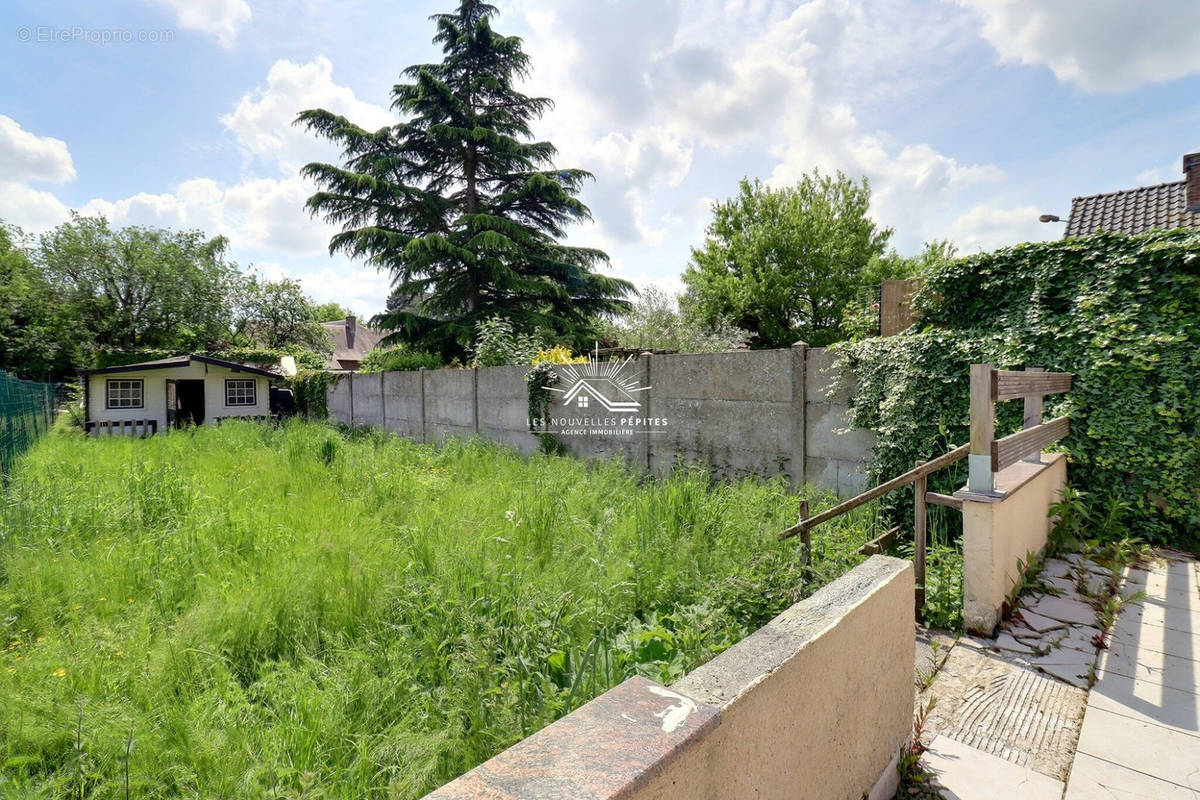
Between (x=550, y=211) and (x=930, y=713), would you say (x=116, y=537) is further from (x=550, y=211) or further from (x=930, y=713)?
(x=550, y=211)

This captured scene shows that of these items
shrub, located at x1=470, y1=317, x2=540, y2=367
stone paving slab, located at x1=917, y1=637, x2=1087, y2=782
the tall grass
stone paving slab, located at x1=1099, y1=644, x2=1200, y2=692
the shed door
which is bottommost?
stone paving slab, located at x1=917, y1=637, x2=1087, y2=782

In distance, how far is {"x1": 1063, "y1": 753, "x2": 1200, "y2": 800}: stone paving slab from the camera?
1673 millimetres

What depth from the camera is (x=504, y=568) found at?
3029 millimetres

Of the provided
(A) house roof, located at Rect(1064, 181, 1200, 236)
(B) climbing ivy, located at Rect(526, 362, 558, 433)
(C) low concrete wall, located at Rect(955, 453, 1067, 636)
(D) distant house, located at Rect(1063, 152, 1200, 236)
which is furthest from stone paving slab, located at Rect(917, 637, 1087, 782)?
(A) house roof, located at Rect(1064, 181, 1200, 236)

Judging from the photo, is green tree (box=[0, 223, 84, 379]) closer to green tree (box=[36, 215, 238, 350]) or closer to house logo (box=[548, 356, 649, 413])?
green tree (box=[36, 215, 238, 350])

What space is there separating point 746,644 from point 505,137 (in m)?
16.8

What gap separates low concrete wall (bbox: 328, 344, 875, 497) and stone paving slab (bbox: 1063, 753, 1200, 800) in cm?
270

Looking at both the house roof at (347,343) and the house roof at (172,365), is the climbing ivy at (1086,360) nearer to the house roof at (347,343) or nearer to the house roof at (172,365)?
the house roof at (172,365)

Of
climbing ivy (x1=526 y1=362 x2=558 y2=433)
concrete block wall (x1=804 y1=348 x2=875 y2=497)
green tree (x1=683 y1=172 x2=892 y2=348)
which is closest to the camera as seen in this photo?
concrete block wall (x1=804 y1=348 x2=875 y2=497)

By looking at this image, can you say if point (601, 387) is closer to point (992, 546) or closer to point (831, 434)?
point (831, 434)

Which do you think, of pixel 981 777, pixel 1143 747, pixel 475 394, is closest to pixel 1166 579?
pixel 1143 747

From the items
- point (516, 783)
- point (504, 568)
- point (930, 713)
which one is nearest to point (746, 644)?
point (516, 783)

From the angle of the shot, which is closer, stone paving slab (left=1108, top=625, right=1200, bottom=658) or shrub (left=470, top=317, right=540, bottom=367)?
stone paving slab (left=1108, top=625, right=1200, bottom=658)

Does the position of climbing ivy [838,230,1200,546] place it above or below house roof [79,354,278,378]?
below
